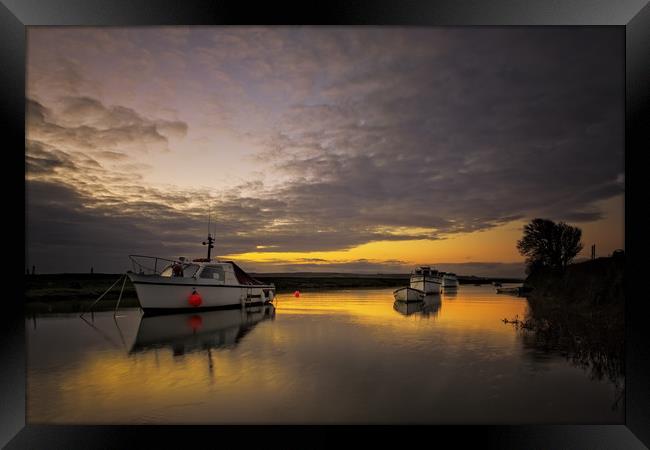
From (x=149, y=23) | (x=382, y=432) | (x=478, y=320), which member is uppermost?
(x=149, y=23)

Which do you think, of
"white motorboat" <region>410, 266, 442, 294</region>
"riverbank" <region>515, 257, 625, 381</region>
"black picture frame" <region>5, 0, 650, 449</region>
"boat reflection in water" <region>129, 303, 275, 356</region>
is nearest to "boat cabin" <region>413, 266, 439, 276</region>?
"white motorboat" <region>410, 266, 442, 294</region>

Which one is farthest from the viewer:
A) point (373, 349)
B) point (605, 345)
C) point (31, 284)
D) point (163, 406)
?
point (31, 284)

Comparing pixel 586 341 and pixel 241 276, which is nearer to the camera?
pixel 586 341

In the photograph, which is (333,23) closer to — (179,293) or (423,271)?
(179,293)

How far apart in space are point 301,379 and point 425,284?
101 ft

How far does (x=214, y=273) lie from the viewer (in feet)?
64.7

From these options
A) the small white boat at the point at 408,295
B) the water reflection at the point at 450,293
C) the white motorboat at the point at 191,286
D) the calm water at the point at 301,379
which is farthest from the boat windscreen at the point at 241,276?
the water reflection at the point at 450,293

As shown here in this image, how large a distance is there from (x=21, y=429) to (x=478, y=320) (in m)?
17.1

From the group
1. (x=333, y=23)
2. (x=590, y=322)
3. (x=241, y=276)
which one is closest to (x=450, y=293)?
(x=241, y=276)

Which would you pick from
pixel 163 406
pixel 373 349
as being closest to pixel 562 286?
pixel 373 349

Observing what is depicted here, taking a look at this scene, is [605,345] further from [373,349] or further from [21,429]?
[21,429]

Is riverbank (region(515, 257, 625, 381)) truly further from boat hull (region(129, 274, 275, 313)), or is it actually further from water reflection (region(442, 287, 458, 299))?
water reflection (region(442, 287, 458, 299))

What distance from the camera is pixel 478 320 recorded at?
1853 centimetres

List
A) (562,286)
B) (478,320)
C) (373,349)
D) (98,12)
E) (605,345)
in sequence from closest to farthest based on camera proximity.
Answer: (98,12) < (605,345) < (373,349) < (478,320) < (562,286)
